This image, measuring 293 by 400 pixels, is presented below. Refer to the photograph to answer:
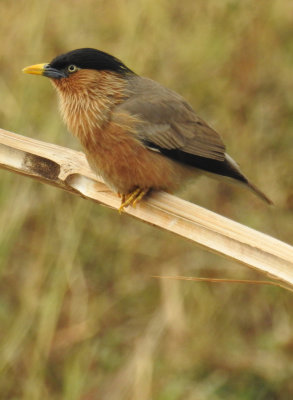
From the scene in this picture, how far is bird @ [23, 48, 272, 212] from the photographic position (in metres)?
3.87

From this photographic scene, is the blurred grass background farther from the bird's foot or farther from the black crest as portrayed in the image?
the bird's foot

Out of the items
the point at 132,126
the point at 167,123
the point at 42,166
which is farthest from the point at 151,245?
the point at 42,166

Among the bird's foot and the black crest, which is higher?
the black crest

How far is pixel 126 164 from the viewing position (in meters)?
3.85

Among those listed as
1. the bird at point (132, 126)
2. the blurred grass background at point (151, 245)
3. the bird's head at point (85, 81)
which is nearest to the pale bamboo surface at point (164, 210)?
the bird at point (132, 126)

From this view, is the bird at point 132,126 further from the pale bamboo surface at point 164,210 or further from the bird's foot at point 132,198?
the pale bamboo surface at point 164,210

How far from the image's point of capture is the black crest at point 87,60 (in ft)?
13.3

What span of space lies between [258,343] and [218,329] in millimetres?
292

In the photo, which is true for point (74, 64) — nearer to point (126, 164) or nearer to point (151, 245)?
point (126, 164)

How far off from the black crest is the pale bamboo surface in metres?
0.65

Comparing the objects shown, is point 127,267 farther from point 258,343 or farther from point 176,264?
point 258,343

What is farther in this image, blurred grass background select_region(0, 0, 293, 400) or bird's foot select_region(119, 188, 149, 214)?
blurred grass background select_region(0, 0, 293, 400)

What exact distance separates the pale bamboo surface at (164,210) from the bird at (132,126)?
7.2 inches

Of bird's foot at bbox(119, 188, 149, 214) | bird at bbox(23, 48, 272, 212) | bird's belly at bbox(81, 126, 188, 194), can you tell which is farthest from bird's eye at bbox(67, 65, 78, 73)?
bird's foot at bbox(119, 188, 149, 214)
